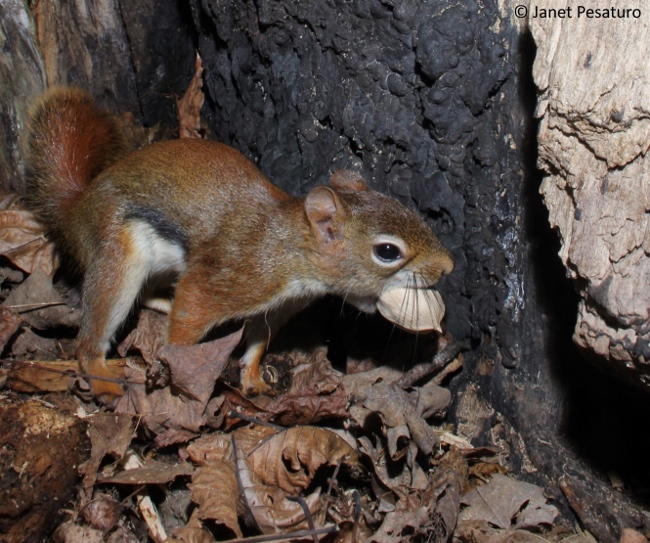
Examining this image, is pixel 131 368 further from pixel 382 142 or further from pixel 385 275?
Answer: pixel 382 142

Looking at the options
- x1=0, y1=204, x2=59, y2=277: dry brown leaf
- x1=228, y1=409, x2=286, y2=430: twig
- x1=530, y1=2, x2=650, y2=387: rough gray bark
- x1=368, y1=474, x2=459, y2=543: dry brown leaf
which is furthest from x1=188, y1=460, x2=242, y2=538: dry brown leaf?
x1=0, y1=204, x2=59, y2=277: dry brown leaf

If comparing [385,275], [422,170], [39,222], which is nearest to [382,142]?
[422,170]

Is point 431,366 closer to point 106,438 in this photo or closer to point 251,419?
point 251,419

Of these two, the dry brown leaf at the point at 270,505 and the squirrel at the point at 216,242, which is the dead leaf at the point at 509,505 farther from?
the squirrel at the point at 216,242

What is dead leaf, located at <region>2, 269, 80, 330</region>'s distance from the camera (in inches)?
172

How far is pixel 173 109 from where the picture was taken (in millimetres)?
5258

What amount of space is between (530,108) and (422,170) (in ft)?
2.20

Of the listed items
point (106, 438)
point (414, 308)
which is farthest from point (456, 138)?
point (106, 438)

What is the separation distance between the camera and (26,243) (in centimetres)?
467

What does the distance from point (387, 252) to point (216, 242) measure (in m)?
0.92

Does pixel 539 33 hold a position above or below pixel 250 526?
above

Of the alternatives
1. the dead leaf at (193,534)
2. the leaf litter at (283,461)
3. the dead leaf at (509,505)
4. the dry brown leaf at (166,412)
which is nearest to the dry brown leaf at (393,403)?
the leaf litter at (283,461)

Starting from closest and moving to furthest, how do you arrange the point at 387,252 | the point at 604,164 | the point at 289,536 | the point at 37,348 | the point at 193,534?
the point at 604,164, the point at 289,536, the point at 193,534, the point at 387,252, the point at 37,348

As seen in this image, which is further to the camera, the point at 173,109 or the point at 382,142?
the point at 173,109
